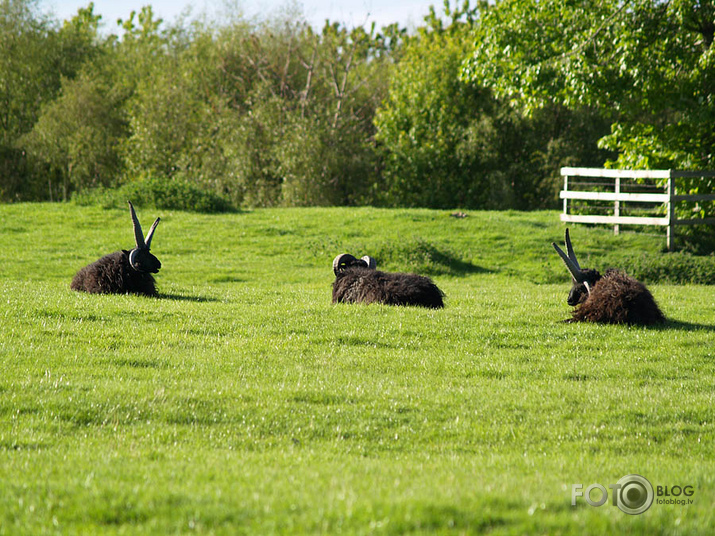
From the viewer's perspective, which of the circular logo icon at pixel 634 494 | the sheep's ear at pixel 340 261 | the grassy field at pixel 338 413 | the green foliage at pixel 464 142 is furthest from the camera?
the green foliage at pixel 464 142

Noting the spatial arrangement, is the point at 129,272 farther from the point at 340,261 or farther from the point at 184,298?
the point at 340,261

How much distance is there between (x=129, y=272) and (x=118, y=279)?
9.5 inches

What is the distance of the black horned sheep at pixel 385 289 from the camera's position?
12914 millimetres

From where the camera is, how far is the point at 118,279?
1374 centimetres

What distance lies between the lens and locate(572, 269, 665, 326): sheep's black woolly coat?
11.5 metres

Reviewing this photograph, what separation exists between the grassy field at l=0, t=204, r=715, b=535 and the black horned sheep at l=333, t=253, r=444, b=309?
0.45m

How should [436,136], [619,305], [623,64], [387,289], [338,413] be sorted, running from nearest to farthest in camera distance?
[338,413], [619,305], [387,289], [623,64], [436,136]

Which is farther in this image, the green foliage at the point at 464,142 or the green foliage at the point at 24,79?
the green foliage at the point at 24,79

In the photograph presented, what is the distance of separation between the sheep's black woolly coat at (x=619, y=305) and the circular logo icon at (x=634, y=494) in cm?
684

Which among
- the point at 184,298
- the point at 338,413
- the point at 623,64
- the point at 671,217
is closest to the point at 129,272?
the point at 184,298

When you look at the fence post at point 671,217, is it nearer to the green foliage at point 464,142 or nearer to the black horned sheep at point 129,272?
the black horned sheep at point 129,272

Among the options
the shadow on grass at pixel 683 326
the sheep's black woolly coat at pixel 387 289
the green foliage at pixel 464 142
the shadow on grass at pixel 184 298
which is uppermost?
the green foliage at pixel 464 142

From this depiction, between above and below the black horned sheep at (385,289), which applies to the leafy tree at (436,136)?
above

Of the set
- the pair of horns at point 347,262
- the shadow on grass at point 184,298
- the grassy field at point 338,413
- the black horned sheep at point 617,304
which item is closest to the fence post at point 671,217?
the grassy field at point 338,413
